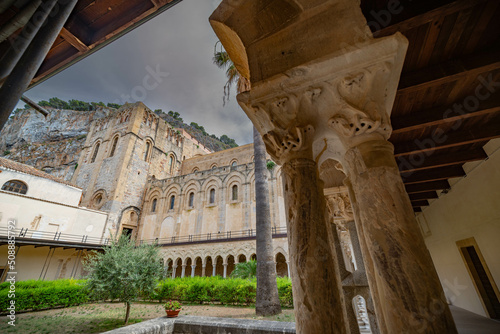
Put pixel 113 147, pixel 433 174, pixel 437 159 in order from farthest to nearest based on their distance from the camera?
1. pixel 113 147
2. pixel 433 174
3. pixel 437 159

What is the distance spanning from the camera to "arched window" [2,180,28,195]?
53.3ft

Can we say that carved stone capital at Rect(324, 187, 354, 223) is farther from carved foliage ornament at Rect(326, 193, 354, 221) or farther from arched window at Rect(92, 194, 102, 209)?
arched window at Rect(92, 194, 102, 209)

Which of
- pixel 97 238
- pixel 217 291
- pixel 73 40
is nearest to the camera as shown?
pixel 73 40

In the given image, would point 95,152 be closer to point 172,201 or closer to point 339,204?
point 172,201

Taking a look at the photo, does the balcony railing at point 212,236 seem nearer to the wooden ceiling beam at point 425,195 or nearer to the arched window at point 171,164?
the arched window at point 171,164

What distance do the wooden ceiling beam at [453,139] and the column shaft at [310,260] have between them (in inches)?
112

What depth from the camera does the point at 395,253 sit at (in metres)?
1.32

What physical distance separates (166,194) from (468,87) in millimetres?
26464

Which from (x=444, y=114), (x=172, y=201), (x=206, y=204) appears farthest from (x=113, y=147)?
A: (x=444, y=114)

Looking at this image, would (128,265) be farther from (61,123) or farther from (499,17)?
(61,123)

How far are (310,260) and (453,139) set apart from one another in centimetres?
390

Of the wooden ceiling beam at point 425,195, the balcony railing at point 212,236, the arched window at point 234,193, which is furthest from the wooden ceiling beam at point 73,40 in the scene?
the arched window at point 234,193

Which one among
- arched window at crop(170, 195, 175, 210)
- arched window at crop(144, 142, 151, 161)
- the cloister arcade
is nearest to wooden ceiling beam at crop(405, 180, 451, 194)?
the cloister arcade

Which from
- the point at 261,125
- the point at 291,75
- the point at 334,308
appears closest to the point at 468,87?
the point at 291,75
